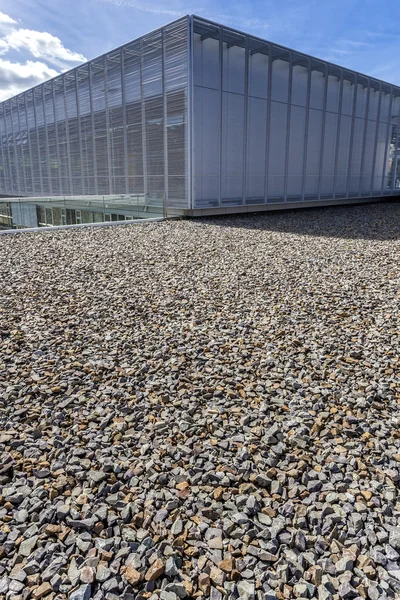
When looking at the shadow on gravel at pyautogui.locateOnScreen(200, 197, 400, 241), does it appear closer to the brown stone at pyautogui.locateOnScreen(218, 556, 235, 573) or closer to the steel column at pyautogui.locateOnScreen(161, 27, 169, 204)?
the steel column at pyautogui.locateOnScreen(161, 27, 169, 204)

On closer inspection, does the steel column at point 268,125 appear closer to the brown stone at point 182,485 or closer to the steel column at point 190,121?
the steel column at point 190,121

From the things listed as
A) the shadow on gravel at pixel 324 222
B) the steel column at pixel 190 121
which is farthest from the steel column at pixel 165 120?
the shadow on gravel at pixel 324 222

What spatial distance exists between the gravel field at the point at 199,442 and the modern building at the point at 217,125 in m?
11.0

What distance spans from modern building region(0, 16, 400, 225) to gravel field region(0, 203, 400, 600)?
11.0 meters

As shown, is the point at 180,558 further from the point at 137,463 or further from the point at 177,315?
the point at 177,315

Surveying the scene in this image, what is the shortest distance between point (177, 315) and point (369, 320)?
2.41 metres

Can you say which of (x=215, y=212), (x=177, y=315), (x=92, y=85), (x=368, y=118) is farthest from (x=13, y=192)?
(x=177, y=315)

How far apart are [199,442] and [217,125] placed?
1519 centimetres

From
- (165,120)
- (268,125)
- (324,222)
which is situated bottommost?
(324,222)

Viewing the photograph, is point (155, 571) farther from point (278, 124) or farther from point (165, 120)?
point (278, 124)

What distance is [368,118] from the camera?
73.0 feet

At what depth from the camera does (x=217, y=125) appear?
15.9 m

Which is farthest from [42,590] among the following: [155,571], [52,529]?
[155,571]

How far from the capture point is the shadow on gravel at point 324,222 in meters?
12.5
